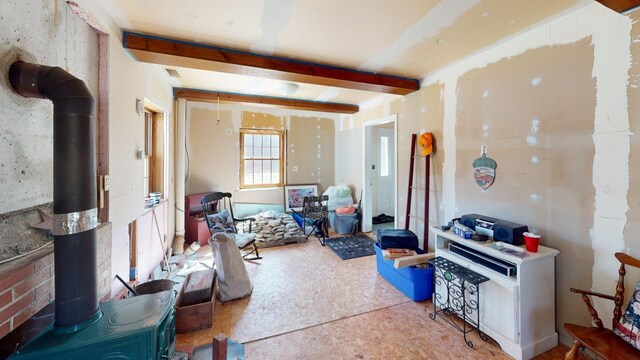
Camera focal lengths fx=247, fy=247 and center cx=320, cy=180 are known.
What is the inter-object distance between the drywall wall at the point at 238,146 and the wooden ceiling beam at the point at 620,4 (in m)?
4.49

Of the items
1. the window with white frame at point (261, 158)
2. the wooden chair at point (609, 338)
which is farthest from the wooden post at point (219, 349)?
the window with white frame at point (261, 158)

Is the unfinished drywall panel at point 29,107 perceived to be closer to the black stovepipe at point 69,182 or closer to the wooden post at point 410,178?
the black stovepipe at point 69,182

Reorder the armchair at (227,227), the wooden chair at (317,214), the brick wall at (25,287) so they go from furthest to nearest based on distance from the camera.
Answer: the wooden chair at (317,214) → the armchair at (227,227) → the brick wall at (25,287)

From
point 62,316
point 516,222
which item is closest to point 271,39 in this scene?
point 62,316

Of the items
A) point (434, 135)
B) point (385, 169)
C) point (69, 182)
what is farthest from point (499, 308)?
point (385, 169)

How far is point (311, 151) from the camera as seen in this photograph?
18.5 feet

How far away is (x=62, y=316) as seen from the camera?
1122 mm

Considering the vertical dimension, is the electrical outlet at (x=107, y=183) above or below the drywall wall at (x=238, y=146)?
below

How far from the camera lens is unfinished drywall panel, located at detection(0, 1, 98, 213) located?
1068 mm

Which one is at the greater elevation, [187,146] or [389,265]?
[187,146]

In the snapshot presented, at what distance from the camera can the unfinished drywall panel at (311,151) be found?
5473 mm

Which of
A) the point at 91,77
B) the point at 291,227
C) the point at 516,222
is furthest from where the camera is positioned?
the point at 291,227

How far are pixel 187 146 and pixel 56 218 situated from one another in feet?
12.4

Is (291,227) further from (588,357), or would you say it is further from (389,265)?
(588,357)
